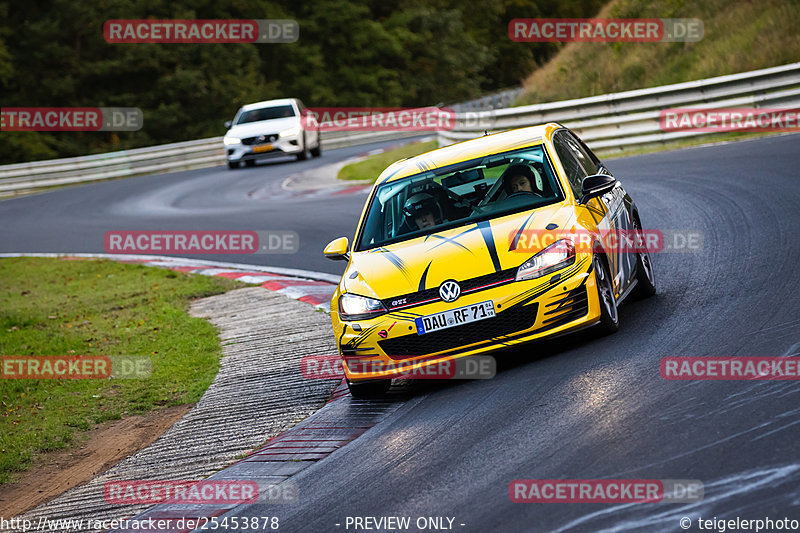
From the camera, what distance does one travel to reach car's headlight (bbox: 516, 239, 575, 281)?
22.4ft

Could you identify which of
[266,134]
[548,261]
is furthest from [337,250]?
[266,134]

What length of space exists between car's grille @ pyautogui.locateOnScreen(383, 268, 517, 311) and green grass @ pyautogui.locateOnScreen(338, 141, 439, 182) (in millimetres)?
16048

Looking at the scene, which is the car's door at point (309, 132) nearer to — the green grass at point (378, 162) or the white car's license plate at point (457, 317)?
the green grass at point (378, 162)

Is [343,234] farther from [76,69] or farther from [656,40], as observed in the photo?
[76,69]

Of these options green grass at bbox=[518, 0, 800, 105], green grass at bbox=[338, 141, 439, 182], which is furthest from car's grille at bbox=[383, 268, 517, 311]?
green grass at bbox=[338, 141, 439, 182]

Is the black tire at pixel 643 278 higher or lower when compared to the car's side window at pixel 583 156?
lower

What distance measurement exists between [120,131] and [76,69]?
3302 mm

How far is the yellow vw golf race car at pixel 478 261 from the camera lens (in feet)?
22.3

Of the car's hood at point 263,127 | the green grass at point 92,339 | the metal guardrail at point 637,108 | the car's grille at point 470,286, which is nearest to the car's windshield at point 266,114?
the car's hood at point 263,127

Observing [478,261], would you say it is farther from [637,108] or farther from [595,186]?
[637,108]

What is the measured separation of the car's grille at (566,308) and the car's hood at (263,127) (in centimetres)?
2308

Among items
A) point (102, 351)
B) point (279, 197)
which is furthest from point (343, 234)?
point (279, 197)

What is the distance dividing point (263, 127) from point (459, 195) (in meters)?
22.0

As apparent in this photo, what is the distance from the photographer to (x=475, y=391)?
6695 millimetres
